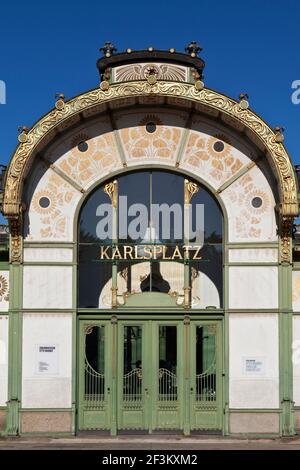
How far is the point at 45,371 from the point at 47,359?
0.29 m

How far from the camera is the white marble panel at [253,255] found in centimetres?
2286

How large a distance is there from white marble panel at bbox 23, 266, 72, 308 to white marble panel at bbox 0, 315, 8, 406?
0.66m

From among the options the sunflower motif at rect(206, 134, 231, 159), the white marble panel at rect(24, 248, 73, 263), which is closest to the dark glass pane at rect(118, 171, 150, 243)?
the white marble panel at rect(24, 248, 73, 263)

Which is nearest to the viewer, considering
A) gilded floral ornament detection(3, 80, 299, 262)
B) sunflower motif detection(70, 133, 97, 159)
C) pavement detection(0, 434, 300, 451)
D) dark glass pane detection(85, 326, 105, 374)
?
pavement detection(0, 434, 300, 451)

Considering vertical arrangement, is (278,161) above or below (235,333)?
above

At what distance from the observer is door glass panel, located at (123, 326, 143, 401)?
22703mm

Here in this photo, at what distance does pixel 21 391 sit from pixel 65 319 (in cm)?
198

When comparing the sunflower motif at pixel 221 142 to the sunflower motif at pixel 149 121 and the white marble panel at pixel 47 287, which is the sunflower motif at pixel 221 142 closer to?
the sunflower motif at pixel 149 121

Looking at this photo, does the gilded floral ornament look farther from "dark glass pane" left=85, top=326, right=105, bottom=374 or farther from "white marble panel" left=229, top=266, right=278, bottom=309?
"dark glass pane" left=85, top=326, right=105, bottom=374

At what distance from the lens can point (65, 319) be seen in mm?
22750

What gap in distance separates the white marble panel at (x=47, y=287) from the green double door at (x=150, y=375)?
857mm

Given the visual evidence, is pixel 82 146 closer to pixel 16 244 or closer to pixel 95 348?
pixel 16 244
